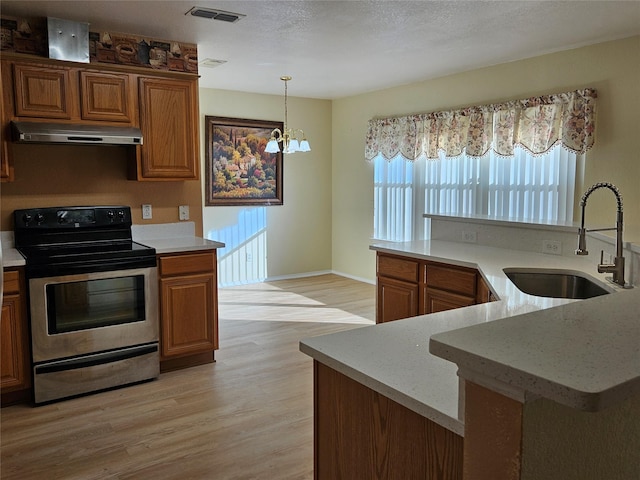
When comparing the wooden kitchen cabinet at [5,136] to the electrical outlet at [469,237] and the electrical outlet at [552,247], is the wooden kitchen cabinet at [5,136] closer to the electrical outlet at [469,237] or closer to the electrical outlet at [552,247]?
Answer: the electrical outlet at [469,237]

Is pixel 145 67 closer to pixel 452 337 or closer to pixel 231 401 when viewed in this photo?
pixel 231 401

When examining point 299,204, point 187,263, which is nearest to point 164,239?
point 187,263

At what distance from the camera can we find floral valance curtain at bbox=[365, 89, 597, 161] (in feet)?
14.0

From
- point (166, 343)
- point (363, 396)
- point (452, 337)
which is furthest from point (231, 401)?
point (452, 337)

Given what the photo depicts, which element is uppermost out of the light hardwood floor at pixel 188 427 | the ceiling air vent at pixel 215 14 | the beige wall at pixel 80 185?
the ceiling air vent at pixel 215 14

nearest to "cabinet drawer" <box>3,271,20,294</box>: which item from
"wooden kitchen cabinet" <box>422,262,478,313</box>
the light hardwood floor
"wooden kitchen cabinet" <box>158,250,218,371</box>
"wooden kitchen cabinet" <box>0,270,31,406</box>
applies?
"wooden kitchen cabinet" <box>0,270,31,406</box>

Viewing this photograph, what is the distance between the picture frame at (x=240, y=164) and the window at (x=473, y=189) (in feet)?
4.43

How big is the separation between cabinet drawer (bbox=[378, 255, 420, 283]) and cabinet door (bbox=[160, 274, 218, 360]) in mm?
1205

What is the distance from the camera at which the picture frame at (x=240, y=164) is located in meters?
6.33

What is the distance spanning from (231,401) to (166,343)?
701 mm

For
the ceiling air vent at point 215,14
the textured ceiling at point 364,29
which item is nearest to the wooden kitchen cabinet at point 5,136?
the textured ceiling at point 364,29

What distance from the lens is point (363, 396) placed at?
135 centimetres

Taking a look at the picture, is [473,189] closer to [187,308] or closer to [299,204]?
[299,204]

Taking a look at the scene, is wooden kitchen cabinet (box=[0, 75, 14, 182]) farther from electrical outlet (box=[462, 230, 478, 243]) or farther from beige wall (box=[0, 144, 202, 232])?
electrical outlet (box=[462, 230, 478, 243])
